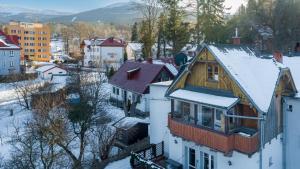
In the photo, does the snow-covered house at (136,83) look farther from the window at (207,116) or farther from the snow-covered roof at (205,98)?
the window at (207,116)

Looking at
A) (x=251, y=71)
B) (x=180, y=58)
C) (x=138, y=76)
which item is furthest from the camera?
(x=180, y=58)

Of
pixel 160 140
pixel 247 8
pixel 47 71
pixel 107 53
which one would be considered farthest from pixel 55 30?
pixel 160 140

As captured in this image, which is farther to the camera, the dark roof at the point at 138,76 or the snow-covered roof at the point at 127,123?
the dark roof at the point at 138,76

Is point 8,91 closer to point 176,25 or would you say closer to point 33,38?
point 176,25

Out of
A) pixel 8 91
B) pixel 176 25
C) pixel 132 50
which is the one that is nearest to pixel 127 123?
pixel 176 25

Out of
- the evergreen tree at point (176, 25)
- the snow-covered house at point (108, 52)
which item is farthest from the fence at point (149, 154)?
the snow-covered house at point (108, 52)

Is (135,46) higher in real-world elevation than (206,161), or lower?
higher

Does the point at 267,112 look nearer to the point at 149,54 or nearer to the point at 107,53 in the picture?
the point at 149,54

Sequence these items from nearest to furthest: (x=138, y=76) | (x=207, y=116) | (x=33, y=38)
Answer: (x=207, y=116) → (x=138, y=76) → (x=33, y=38)
